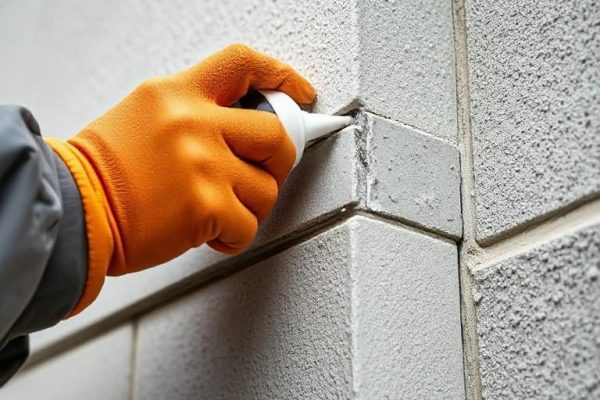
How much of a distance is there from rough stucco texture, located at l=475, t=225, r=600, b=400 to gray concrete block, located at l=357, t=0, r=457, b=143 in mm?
181

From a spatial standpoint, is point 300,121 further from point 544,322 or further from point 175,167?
point 544,322

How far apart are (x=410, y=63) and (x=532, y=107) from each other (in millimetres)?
Result: 150

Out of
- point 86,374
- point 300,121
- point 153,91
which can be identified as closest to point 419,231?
point 300,121

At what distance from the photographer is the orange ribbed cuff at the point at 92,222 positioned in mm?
701

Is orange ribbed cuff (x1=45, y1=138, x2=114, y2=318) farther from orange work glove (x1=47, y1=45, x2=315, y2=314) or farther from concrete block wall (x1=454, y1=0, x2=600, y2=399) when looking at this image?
concrete block wall (x1=454, y1=0, x2=600, y2=399)

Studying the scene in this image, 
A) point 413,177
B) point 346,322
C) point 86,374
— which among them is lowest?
point 86,374

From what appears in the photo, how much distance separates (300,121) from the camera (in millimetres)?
782

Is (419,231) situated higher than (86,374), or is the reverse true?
(419,231)

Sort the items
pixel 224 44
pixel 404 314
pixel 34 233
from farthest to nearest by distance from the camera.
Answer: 1. pixel 224 44
2. pixel 404 314
3. pixel 34 233

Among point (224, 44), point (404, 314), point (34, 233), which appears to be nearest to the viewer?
point (34, 233)

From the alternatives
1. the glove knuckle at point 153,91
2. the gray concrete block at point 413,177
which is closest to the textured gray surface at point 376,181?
the gray concrete block at point 413,177

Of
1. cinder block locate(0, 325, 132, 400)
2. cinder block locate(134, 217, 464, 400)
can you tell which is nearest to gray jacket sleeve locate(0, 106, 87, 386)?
cinder block locate(134, 217, 464, 400)

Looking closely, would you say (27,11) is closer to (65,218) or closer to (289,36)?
(289,36)

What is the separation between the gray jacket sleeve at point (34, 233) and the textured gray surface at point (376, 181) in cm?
22
